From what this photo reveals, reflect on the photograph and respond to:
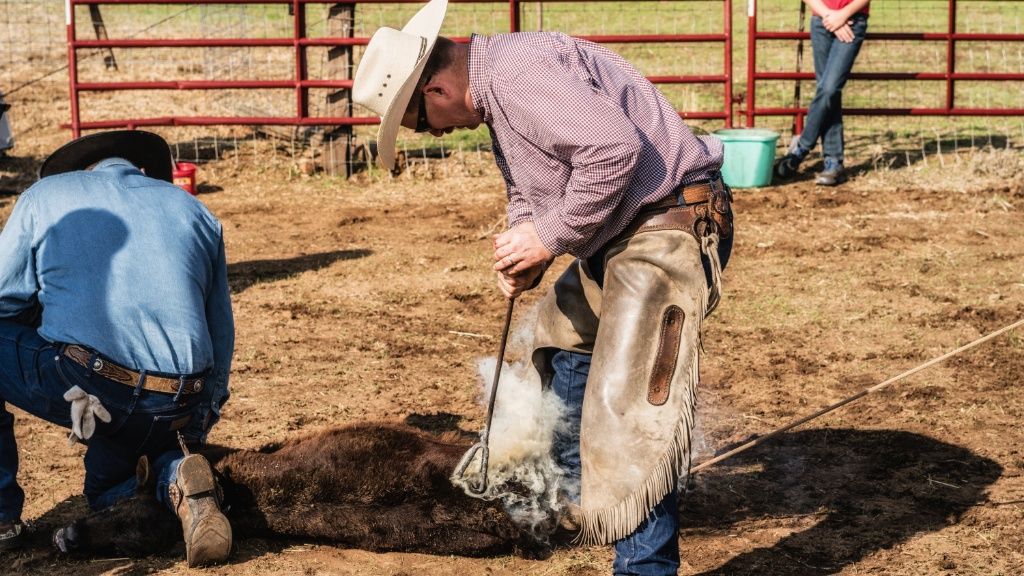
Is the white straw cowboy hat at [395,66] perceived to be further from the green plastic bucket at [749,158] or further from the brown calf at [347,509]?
the green plastic bucket at [749,158]

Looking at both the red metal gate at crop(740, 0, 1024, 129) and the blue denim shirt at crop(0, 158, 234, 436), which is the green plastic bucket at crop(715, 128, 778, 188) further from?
the blue denim shirt at crop(0, 158, 234, 436)

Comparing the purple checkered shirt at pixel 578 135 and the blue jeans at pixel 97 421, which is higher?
the purple checkered shirt at pixel 578 135

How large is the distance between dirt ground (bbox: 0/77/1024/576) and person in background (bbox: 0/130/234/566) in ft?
1.08

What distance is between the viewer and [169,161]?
176 inches

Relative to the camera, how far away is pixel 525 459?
3674mm

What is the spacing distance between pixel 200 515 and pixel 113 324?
0.69 m

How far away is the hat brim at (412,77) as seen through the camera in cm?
312

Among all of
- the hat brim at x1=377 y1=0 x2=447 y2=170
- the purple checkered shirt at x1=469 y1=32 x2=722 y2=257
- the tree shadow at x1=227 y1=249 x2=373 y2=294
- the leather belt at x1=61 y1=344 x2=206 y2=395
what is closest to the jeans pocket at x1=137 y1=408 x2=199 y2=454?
the leather belt at x1=61 y1=344 x2=206 y2=395

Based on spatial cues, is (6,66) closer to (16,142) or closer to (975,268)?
(16,142)

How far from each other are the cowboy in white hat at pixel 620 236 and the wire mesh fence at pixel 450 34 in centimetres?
671

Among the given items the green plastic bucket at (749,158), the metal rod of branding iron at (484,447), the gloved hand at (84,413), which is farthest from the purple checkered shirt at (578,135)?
the green plastic bucket at (749,158)

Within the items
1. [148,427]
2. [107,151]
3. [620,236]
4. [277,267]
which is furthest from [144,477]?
[277,267]

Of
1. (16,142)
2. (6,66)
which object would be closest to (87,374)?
(16,142)

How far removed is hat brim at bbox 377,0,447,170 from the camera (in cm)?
312
